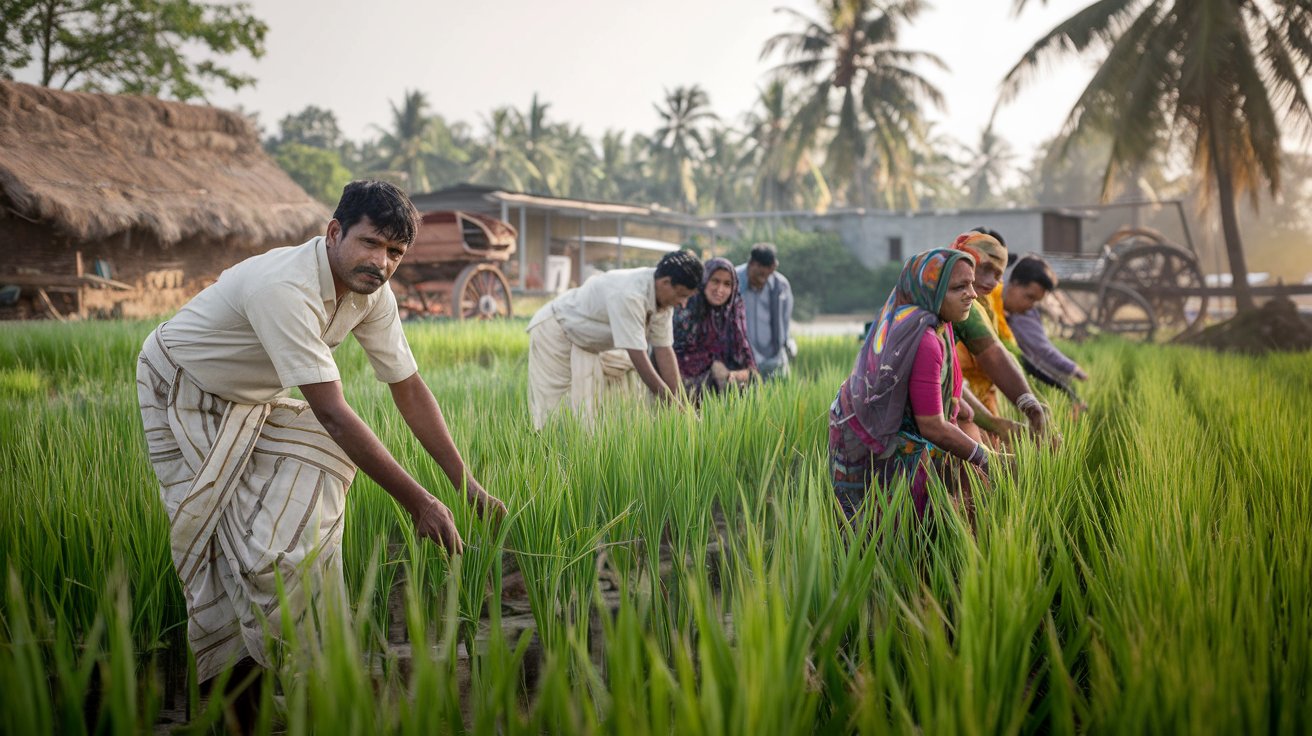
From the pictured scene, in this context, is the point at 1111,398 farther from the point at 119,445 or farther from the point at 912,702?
the point at 119,445

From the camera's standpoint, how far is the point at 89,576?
2.10 metres

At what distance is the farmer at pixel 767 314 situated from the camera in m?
5.40

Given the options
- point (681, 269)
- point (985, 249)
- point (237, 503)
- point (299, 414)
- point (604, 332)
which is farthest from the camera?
point (604, 332)

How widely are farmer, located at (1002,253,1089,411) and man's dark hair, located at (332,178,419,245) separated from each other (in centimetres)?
290

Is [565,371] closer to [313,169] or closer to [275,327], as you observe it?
[275,327]

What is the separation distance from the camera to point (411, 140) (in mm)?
38406

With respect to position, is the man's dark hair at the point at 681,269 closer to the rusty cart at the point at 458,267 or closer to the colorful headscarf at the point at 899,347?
the colorful headscarf at the point at 899,347

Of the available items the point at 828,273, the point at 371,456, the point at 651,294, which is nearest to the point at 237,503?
the point at 371,456

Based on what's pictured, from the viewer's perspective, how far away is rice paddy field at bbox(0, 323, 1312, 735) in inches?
45.7

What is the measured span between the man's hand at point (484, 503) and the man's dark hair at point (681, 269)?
5.71ft

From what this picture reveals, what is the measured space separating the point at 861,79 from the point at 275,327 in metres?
24.3

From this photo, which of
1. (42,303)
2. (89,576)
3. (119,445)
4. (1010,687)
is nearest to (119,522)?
(89,576)

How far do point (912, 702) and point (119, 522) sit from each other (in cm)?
178

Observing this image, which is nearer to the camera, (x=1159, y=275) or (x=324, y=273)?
(x=324, y=273)
